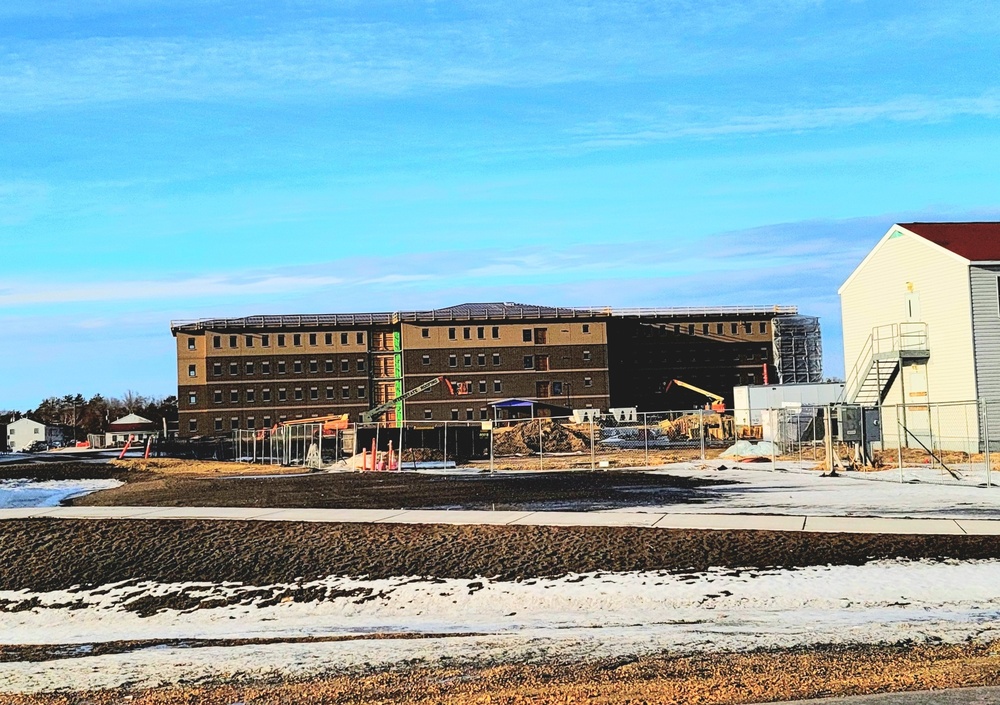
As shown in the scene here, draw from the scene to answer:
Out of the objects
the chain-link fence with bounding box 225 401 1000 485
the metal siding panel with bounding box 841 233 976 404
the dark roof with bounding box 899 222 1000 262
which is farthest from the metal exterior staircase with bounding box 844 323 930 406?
the dark roof with bounding box 899 222 1000 262

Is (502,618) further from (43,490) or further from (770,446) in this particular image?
(770,446)

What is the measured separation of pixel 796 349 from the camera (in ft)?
396

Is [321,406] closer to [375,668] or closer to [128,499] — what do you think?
[128,499]

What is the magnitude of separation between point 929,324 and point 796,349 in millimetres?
78677

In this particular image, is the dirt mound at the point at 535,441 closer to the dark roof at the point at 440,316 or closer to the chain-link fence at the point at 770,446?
the chain-link fence at the point at 770,446

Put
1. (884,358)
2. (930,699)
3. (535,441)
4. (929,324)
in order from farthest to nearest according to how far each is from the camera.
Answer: (535,441) → (884,358) → (929,324) → (930,699)

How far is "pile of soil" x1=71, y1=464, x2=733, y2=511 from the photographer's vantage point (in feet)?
72.8

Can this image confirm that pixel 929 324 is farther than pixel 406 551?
Yes

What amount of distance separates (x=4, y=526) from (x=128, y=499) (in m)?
6.07

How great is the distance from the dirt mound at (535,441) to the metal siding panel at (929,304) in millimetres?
16367

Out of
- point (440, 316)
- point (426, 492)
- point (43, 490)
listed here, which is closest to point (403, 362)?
point (440, 316)

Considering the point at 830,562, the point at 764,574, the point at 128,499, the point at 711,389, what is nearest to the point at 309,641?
the point at 764,574

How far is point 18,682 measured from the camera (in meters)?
9.73

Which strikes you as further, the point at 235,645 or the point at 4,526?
the point at 4,526
